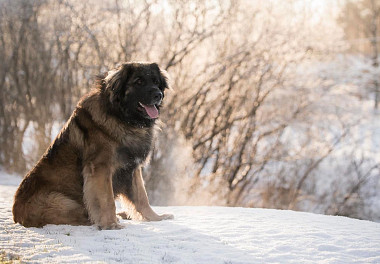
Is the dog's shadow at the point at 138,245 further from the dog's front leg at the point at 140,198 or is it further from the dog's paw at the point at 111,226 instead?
the dog's front leg at the point at 140,198

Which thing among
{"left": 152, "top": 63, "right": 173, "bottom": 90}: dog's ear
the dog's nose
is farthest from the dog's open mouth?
{"left": 152, "top": 63, "right": 173, "bottom": 90}: dog's ear

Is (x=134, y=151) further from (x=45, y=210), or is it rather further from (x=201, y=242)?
(x=201, y=242)

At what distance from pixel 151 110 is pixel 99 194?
3.69 ft

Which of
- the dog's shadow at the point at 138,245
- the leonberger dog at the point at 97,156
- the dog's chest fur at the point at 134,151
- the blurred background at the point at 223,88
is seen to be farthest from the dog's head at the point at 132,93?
the blurred background at the point at 223,88

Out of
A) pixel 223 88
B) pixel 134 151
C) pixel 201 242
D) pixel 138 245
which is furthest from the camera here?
pixel 223 88

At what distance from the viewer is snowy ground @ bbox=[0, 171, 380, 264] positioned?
3621 mm

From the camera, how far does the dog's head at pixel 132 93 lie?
15.4ft

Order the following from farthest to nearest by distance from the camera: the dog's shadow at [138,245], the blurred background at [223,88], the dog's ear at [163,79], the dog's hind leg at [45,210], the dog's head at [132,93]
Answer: the blurred background at [223,88] < the dog's ear at [163,79] < the dog's head at [132,93] < the dog's hind leg at [45,210] < the dog's shadow at [138,245]

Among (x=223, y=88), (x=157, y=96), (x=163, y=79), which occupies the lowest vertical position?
(x=223, y=88)

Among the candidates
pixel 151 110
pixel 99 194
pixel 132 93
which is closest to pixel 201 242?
pixel 99 194

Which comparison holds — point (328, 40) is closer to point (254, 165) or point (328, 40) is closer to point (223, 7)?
point (223, 7)

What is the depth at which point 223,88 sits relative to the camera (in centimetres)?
1448

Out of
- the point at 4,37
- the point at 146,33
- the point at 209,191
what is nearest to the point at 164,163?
the point at 209,191

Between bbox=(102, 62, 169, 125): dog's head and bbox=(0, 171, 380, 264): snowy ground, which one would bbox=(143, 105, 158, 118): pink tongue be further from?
bbox=(0, 171, 380, 264): snowy ground
